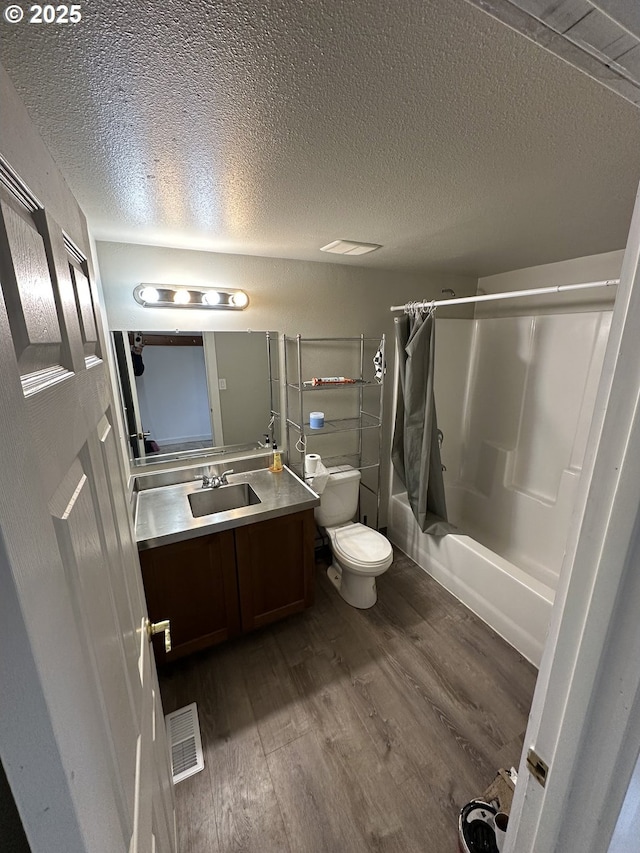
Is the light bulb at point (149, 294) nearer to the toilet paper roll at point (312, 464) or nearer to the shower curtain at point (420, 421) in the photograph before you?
the toilet paper roll at point (312, 464)

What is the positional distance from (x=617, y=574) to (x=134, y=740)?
88 cm


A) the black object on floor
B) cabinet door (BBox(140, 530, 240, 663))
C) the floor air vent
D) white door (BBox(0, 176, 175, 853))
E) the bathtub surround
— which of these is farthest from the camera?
the bathtub surround

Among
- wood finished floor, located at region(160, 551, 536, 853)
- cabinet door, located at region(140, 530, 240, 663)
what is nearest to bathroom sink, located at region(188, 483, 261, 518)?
cabinet door, located at region(140, 530, 240, 663)

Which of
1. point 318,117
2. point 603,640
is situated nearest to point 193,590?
point 603,640

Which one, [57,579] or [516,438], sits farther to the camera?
[516,438]

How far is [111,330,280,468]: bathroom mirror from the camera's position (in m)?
1.85

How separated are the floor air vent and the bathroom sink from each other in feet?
3.00

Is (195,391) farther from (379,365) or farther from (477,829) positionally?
(477,829)

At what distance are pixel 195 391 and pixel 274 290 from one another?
2.61 ft

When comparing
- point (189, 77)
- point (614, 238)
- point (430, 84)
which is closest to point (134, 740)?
point (189, 77)

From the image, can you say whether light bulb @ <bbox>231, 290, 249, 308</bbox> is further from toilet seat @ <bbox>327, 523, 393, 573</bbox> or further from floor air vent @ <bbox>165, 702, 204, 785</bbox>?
floor air vent @ <bbox>165, 702, 204, 785</bbox>

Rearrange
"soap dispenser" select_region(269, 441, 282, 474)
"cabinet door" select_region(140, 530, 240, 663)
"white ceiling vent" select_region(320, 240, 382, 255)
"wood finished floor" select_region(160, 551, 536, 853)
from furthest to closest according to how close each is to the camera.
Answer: "soap dispenser" select_region(269, 441, 282, 474) < "white ceiling vent" select_region(320, 240, 382, 255) < "cabinet door" select_region(140, 530, 240, 663) < "wood finished floor" select_region(160, 551, 536, 853)

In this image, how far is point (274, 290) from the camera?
81.0 inches

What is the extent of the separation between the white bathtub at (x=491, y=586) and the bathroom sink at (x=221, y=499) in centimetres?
129
